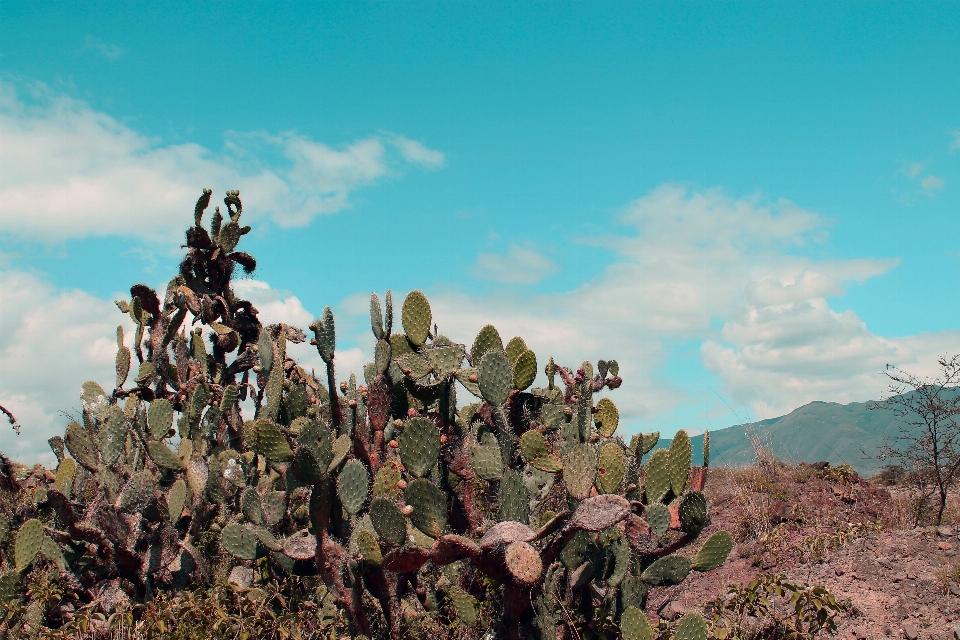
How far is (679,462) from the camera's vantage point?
402cm

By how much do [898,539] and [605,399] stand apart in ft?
9.01

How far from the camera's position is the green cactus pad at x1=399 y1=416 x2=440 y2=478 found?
379 cm

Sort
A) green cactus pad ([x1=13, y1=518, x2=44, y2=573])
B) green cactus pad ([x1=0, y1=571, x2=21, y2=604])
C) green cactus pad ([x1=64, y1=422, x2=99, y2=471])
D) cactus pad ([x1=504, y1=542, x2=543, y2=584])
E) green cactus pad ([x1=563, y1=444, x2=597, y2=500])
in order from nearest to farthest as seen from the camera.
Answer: cactus pad ([x1=504, y1=542, x2=543, y2=584]), green cactus pad ([x1=563, y1=444, x2=597, y2=500]), green cactus pad ([x1=0, y1=571, x2=21, y2=604]), green cactus pad ([x1=13, y1=518, x2=44, y2=573]), green cactus pad ([x1=64, y1=422, x2=99, y2=471])

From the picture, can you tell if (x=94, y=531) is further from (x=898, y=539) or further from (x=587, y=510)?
(x=898, y=539)

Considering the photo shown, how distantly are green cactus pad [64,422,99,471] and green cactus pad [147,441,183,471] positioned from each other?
588 mm

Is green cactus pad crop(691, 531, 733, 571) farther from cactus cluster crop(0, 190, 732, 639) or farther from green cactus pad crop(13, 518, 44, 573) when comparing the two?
green cactus pad crop(13, 518, 44, 573)

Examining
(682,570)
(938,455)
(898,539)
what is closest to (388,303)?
(682,570)

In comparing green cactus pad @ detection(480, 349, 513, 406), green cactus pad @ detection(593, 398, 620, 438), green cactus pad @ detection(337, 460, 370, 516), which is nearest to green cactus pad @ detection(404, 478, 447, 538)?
green cactus pad @ detection(337, 460, 370, 516)

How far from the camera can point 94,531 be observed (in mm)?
4598

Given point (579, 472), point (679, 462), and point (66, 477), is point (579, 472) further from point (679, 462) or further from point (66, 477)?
point (66, 477)

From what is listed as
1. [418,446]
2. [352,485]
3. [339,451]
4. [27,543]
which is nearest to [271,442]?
[339,451]

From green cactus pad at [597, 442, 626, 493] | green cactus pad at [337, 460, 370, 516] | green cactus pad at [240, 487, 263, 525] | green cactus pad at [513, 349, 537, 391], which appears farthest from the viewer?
green cactus pad at [240, 487, 263, 525]

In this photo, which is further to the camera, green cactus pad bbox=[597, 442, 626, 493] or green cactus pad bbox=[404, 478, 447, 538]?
green cactus pad bbox=[597, 442, 626, 493]

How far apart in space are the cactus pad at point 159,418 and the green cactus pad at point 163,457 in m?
0.31
